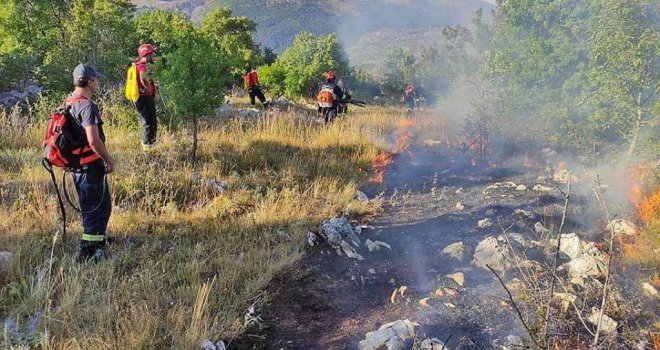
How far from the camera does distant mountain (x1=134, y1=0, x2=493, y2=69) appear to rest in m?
127

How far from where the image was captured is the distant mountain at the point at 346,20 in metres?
127

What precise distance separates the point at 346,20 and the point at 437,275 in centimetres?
17413

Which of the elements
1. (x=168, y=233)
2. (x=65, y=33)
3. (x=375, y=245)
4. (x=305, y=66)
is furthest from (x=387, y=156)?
(x=305, y=66)

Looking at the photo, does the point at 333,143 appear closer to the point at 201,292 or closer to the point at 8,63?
the point at 201,292

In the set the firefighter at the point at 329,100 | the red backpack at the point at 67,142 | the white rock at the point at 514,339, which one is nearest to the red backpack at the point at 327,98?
the firefighter at the point at 329,100

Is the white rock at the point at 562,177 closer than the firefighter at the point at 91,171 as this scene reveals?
No

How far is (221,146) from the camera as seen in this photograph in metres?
6.58

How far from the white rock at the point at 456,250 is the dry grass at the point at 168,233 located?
1265mm

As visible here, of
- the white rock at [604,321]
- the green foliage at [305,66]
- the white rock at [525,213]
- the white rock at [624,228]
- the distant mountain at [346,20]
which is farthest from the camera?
the distant mountain at [346,20]

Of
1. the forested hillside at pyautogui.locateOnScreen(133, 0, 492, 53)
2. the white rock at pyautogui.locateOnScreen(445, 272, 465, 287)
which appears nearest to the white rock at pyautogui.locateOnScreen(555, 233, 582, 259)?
the white rock at pyautogui.locateOnScreen(445, 272, 465, 287)

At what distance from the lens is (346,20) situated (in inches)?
6580

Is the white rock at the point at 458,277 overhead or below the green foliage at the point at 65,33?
below

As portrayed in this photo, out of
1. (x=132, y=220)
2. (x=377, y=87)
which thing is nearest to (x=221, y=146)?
(x=132, y=220)

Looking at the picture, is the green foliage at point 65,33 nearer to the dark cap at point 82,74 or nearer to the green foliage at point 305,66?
the dark cap at point 82,74
